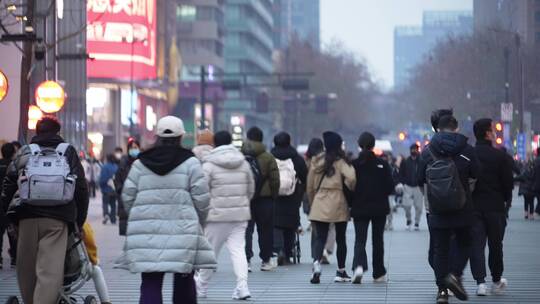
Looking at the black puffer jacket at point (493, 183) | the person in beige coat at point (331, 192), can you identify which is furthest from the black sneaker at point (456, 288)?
the person in beige coat at point (331, 192)

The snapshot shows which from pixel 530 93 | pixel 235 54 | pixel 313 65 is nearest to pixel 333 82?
Answer: pixel 313 65

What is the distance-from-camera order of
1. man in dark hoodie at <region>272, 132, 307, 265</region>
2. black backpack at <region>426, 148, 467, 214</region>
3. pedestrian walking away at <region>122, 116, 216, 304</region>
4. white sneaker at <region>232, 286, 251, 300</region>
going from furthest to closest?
man in dark hoodie at <region>272, 132, 307, 265</region>, white sneaker at <region>232, 286, 251, 300</region>, black backpack at <region>426, 148, 467, 214</region>, pedestrian walking away at <region>122, 116, 216, 304</region>

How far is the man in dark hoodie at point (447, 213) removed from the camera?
1492cm

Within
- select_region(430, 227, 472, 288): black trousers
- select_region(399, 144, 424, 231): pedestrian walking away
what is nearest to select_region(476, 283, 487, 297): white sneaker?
select_region(430, 227, 472, 288): black trousers

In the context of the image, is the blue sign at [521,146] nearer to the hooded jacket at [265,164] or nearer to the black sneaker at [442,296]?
the hooded jacket at [265,164]

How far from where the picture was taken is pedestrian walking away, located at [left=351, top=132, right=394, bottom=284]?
1778cm

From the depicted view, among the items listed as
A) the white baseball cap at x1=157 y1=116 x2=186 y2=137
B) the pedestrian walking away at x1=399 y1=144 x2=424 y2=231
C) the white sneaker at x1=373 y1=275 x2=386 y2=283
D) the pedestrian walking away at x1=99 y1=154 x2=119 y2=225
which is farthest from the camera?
the pedestrian walking away at x1=99 y1=154 x2=119 y2=225

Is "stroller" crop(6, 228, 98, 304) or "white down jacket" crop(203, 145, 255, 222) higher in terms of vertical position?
"white down jacket" crop(203, 145, 255, 222)

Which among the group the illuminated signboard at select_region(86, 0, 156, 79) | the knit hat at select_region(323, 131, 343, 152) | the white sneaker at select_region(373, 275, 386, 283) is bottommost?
the white sneaker at select_region(373, 275, 386, 283)

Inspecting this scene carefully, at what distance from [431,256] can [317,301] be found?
1.41 metres

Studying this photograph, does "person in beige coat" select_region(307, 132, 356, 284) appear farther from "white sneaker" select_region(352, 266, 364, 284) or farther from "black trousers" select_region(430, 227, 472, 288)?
"black trousers" select_region(430, 227, 472, 288)

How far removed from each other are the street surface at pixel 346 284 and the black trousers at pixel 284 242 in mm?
304

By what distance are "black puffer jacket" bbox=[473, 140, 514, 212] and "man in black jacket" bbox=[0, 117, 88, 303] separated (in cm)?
474

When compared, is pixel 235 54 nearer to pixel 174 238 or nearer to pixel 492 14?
pixel 492 14
